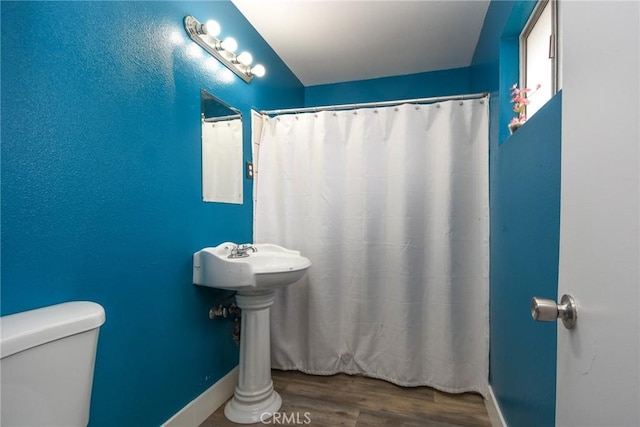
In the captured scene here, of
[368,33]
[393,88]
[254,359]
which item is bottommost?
[254,359]

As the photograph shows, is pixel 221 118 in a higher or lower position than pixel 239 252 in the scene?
higher

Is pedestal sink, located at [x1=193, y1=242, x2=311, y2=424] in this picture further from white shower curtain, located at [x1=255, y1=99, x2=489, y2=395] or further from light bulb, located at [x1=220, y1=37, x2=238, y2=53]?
light bulb, located at [x1=220, y1=37, x2=238, y2=53]

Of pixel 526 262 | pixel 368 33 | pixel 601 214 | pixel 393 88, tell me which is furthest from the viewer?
pixel 393 88

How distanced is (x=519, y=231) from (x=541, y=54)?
75cm

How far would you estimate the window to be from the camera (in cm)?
106

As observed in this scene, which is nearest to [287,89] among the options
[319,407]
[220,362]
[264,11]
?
[264,11]

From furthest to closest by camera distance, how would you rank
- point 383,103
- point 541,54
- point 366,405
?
point 383,103, point 366,405, point 541,54

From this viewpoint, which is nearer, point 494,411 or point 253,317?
point 494,411

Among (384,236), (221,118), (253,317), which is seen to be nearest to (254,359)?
(253,317)

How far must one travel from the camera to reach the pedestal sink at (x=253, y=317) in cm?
146

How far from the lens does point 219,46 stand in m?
1.57

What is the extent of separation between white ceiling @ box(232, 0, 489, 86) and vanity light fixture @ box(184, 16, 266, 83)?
0.35 metres

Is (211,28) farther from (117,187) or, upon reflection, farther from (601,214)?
(601,214)

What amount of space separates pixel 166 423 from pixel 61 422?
68cm
